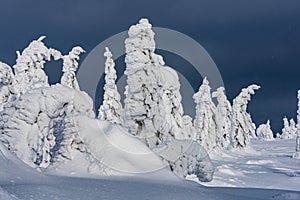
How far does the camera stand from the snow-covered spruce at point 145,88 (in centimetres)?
2617

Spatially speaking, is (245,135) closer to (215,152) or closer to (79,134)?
(215,152)

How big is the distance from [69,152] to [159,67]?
1640cm

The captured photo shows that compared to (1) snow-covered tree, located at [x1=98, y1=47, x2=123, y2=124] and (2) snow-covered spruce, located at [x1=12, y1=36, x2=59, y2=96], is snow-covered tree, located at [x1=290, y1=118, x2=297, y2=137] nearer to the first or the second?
(1) snow-covered tree, located at [x1=98, y1=47, x2=123, y2=124]

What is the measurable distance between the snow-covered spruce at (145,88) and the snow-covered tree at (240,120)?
88.6 ft

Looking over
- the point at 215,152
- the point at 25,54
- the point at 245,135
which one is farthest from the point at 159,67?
the point at 245,135

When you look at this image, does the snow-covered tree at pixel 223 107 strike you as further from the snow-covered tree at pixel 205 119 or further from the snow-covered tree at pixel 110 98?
the snow-covered tree at pixel 110 98

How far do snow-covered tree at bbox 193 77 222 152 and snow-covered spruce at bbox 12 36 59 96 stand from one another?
73.7 ft

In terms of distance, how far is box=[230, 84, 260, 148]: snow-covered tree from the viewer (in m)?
52.7

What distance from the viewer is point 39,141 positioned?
15156 mm

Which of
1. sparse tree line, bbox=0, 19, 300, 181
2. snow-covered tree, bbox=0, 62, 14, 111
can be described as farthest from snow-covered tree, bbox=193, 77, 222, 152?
snow-covered tree, bbox=0, 62, 14, 111

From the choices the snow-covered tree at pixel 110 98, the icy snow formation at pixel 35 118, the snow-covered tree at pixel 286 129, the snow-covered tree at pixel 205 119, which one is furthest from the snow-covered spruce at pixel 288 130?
the icy snow formation at pixel 35 118

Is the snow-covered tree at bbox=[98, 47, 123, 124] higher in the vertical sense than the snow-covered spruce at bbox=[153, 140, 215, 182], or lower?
higher

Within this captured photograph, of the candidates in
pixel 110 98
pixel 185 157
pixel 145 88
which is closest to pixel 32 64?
pixel 110 98

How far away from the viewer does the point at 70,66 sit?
4081 centimetres
